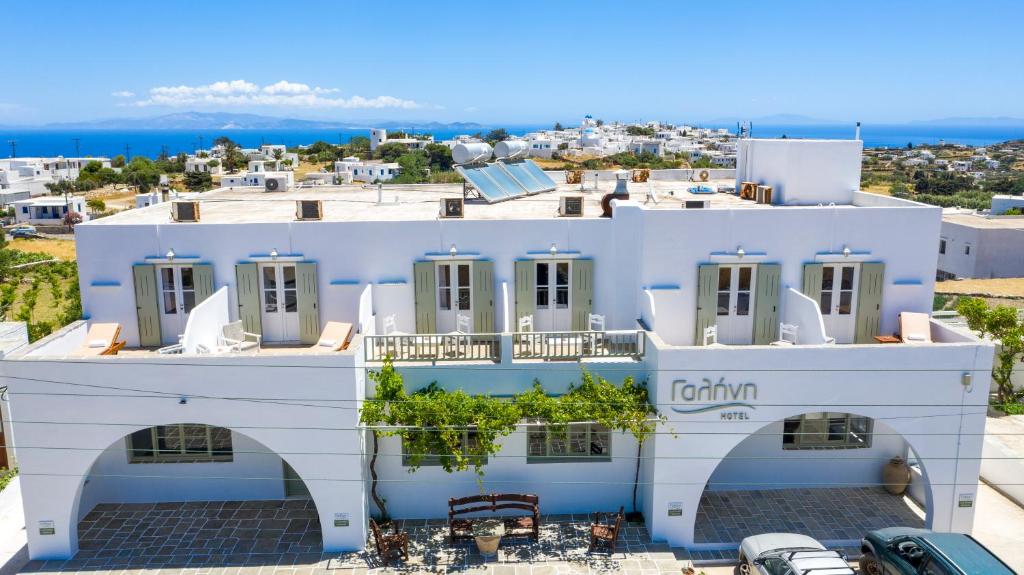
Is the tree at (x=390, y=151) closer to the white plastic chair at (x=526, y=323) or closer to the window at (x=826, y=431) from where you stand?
the white plastic chair at (x=526, y=323)

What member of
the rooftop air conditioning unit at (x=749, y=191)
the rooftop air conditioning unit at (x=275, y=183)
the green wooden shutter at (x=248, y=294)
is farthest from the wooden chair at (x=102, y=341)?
the rooftop air conditioning unit at (x=749, y=191)

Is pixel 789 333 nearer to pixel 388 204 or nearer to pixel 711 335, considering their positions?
pixel 711 335

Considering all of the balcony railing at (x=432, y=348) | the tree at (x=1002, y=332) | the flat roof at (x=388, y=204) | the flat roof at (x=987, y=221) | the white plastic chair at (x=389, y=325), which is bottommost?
the tree at (x=1002, y=332)

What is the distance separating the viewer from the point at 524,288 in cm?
1631

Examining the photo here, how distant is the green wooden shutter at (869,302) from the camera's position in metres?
16.0

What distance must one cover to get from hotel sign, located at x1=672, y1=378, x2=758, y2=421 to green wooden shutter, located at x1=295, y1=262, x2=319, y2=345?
7.82 m

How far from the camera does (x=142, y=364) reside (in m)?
13.4

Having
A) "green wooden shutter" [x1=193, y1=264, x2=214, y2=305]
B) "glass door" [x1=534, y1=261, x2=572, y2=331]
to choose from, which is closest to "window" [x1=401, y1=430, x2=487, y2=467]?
"glass door" [x1=534, y1=261, x2=572, y2=331]

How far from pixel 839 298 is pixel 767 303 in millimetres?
1706

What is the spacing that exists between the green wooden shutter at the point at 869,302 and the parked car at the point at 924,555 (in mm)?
4371

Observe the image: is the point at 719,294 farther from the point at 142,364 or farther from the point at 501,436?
the point at 142,364

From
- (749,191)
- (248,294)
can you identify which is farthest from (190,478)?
(749,191)

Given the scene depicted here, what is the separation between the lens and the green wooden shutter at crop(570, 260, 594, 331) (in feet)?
53.5

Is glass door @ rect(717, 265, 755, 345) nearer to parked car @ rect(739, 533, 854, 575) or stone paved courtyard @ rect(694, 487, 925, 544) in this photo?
stone paved courtyard @ rect(694, 487, 925, 544)
